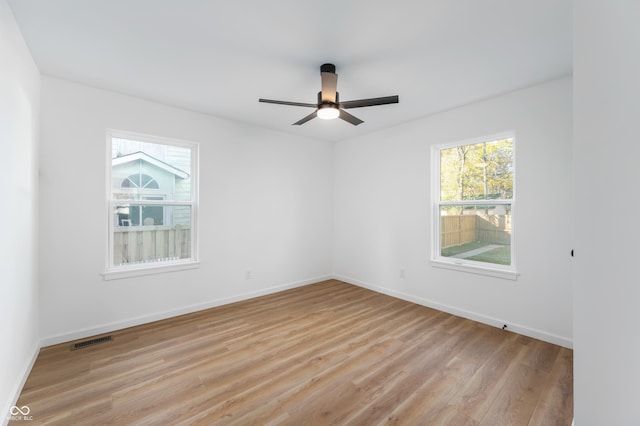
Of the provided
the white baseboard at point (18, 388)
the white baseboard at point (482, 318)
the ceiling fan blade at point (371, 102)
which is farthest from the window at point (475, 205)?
the white baseboard at point (18, 388)

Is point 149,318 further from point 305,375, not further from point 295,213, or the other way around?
point 295,213

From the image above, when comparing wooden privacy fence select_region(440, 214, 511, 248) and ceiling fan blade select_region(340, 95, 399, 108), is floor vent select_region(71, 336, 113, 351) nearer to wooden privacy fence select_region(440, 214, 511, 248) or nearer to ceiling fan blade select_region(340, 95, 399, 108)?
ceiling fan blade select_region(340, 95, 399, 108)

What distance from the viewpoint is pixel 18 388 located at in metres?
1.94

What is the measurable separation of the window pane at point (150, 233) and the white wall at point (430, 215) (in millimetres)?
2732

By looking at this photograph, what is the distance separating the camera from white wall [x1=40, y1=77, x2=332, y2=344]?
270 centimetres

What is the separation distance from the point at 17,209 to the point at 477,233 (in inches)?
175

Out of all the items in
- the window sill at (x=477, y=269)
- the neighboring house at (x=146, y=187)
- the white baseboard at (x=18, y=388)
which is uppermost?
the neighboring house at (x=146, y=187)

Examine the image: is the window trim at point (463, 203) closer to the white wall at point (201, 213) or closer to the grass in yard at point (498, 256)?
the grass in yard at point (498, 256)

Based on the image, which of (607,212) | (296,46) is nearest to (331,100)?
(296,46)

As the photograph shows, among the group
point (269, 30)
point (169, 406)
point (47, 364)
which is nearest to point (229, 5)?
point (269, 30)

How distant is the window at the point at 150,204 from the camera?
10.2 ft

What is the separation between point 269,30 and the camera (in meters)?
1.99

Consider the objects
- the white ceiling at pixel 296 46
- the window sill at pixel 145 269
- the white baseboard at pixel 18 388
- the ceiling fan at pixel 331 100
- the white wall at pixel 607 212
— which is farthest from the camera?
the window sill at pixel 145 269

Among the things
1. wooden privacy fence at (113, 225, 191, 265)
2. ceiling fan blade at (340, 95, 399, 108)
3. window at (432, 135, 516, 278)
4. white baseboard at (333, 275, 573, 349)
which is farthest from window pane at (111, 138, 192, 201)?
window at (432, 135, 516, 278)
